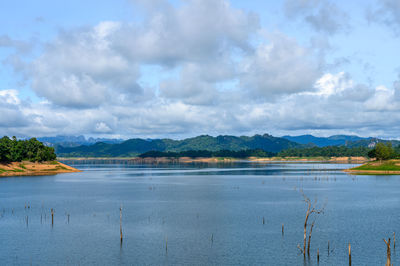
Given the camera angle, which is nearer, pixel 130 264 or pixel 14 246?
pixel 130 264

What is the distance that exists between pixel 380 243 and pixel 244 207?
44493 mm

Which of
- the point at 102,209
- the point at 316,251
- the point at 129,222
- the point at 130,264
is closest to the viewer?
the point at 130,264

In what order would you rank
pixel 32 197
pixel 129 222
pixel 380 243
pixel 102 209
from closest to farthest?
pixel 380 243, pixel 129 222, pixel 102 209, pixel 32 197

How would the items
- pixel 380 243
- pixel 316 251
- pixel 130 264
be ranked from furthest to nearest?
pixel 380 243 < pixel 316 251 < pixel 130 264

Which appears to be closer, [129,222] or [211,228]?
[211,228]

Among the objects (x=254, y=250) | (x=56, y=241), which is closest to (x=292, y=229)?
(x=254, y=250)

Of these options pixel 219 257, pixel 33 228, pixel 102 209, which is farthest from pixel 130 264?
pixel 102 209

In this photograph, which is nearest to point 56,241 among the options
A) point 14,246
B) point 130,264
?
point 14,246

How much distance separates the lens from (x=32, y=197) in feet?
407

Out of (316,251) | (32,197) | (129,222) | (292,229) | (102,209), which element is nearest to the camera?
(316,251)

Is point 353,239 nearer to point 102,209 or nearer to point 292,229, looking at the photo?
point 292,229

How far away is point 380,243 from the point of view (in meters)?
60.2

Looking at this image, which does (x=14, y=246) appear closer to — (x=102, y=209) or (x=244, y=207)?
(x=102, y=209)

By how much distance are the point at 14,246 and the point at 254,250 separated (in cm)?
3704
